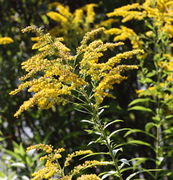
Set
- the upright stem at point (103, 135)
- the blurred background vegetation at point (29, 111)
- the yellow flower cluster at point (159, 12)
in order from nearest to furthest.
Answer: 1. the upright stem at point (103, 135)
2. the yellow flower cluster at point (159, 12)
3. the blurred background vegetation at point (29, 111)

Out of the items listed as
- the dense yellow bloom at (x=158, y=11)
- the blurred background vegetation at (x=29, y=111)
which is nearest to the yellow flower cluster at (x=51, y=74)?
the dense yellow bloom at (x=158, y=11)

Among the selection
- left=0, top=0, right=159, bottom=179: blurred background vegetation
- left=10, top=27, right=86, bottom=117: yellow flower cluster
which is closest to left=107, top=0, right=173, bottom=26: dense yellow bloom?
left=0, top=0, right=159, bottom=179: blurred background vegetation

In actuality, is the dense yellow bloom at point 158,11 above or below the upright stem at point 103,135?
above

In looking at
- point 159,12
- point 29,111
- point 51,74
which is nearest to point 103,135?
point 51,74

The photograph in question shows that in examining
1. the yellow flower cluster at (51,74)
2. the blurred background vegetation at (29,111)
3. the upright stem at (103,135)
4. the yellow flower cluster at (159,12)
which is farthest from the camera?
the blurred background vegetation at (29,111)

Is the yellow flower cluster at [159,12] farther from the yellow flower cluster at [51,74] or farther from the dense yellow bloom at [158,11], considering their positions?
the yellow flower cluster at [51,74]

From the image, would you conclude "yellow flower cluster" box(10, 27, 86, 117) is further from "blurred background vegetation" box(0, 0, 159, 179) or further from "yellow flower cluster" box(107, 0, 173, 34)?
"blurred background vegetation" box(0, 0, 159, 179)

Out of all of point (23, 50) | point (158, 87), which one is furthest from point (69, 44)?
point (23, 50)

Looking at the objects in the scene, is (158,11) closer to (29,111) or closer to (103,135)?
(103,135)

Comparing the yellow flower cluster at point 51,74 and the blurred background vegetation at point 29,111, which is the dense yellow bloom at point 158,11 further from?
the yellow flower cluster at point 51,74

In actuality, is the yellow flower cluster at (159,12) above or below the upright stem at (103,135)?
above

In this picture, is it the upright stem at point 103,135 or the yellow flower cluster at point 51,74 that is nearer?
the yellow flower cluster at point 51,74

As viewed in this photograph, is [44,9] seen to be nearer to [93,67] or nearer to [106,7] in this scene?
[106,7]

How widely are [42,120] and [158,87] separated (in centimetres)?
214
